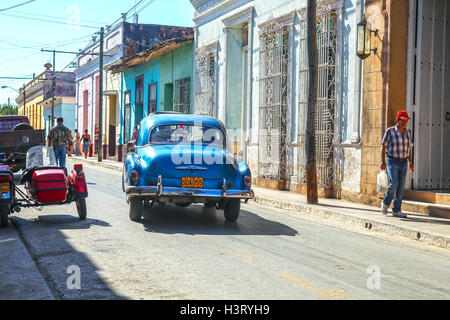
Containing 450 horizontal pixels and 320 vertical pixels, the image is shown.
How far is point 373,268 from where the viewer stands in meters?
6.39

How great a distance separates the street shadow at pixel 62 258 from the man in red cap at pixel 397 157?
5.20 meters

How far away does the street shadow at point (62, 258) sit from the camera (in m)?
4.99

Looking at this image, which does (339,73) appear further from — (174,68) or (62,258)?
(174,68)

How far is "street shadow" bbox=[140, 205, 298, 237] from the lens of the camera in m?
8.56

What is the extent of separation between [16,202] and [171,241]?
8.29 feet

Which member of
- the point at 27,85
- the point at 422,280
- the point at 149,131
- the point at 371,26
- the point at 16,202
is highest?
the point at 27,85

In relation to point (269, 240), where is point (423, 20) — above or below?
above

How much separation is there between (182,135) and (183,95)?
1634cm

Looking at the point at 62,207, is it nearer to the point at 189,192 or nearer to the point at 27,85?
the point at 189,192

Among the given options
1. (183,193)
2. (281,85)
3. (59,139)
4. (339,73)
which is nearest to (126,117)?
(59,139)

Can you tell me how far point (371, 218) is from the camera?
10.1 meters

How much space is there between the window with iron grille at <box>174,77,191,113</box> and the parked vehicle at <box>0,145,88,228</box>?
53.3 feet

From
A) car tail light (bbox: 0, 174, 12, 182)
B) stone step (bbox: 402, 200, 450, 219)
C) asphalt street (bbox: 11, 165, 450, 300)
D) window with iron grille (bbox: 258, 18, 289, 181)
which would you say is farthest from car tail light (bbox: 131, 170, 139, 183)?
window with iron grille (bbox: 258, 18, 289, 181)
